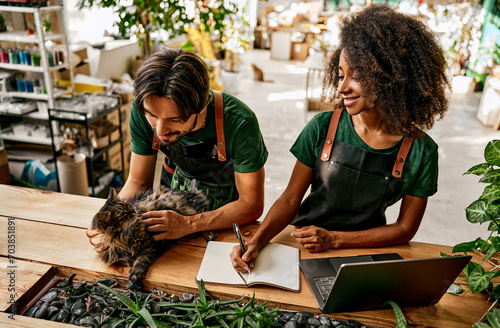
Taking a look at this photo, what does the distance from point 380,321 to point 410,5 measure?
933 centimetres

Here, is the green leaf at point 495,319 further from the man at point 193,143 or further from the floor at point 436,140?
the floor at point 436,140

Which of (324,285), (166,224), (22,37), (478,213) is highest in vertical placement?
(22,37)

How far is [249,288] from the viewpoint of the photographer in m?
1.24

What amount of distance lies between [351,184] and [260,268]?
545 mm

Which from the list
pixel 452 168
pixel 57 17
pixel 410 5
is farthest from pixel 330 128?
pixel 410 5

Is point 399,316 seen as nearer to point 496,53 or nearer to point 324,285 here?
point 324,285

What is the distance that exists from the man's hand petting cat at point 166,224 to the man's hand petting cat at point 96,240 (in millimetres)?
156

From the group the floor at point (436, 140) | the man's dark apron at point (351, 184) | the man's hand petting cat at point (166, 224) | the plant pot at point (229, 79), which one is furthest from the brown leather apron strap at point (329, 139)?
the plant pot at point (229, 79)

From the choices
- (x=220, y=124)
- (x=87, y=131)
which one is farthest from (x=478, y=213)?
(x=87, y=131)

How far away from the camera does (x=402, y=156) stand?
1.52 metres

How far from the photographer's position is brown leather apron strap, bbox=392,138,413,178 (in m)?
1.52

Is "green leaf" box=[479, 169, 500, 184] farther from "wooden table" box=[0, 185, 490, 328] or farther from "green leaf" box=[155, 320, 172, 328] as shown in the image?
"green leaf" box=[155, 320, 172, 328]

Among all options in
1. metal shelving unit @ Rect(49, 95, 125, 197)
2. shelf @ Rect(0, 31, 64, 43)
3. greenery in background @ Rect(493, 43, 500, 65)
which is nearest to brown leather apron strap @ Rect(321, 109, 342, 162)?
metal shelving unit @ Rect(49, 95, 125, 197)

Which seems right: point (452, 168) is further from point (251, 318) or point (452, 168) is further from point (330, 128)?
point (251, 318)
